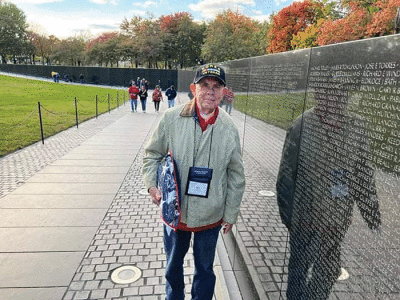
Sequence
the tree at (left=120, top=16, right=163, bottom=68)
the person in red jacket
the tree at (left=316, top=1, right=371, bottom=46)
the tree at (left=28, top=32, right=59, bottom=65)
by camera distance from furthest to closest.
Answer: the tree at (left=28, top=32, right=59, bottom=65), the tree at (left=120, top=16, right=163, bottom=68), the tree at (left=316, top=1, right=371, bottom=46), the person in red jacket

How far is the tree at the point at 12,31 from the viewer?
2766 inches

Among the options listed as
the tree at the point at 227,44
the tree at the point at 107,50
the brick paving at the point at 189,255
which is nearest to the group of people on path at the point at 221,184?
the brick paving at the point at 189,255

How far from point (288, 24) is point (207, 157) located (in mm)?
41585

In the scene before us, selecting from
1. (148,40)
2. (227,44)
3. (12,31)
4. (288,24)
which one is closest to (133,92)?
(227,44)

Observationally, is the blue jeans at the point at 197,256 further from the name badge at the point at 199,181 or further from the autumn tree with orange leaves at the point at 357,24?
the autumn tree with orange leaves at the point at 357,24

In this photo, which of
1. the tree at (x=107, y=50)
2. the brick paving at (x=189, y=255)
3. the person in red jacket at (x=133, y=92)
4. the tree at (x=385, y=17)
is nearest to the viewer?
the brick paving at (x=189, y=255)

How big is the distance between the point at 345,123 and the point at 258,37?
40.5 metres

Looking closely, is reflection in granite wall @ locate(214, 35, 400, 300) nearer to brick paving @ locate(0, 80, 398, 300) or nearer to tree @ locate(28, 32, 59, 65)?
brick paving @ locate(0, 80, 398, 300)

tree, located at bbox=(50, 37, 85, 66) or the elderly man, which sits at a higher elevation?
tree, located at bbox=(50, 37, 85, 66)

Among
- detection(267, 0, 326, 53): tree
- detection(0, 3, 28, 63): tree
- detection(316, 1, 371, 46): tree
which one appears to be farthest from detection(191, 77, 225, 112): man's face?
detection(0, 3, 28, 63): tree

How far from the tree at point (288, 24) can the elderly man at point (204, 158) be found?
38.3m

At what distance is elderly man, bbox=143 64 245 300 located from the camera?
247 cm

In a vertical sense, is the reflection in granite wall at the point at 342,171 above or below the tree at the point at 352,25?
below

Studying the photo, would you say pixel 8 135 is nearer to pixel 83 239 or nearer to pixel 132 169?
pixel 132 169
